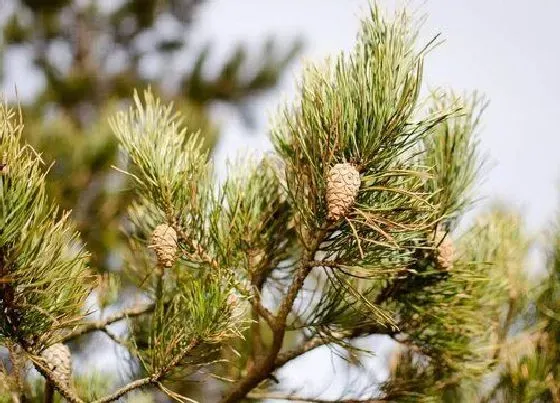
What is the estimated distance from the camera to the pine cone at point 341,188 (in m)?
0.63

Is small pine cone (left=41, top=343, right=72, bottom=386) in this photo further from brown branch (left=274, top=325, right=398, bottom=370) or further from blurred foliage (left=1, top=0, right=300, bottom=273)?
blurred foliage (left=1, top=0, right=300, bottom=273)

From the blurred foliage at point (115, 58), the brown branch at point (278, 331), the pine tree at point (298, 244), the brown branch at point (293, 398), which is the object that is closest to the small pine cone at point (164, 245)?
the pine tree at point (298, 244)

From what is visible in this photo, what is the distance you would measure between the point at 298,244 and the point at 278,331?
122mm

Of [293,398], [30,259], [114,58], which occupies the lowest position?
[293,398]

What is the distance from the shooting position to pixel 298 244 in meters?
0.81

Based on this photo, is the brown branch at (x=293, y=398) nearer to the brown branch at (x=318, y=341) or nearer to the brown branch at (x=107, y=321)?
the brown branch at (x=318, y=341)

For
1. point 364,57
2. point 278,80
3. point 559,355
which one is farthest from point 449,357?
point 278,80

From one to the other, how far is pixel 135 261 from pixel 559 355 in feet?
1.97

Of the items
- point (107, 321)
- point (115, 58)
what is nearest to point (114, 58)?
point (115, 58)

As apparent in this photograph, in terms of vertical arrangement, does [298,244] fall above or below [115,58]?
below

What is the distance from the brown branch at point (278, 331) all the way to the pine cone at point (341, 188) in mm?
37

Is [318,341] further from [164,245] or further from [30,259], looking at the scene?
[30,259]

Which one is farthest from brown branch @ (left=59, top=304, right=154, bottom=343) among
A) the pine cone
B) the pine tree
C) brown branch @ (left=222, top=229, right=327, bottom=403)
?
the pine cone

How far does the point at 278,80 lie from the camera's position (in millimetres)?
3740
